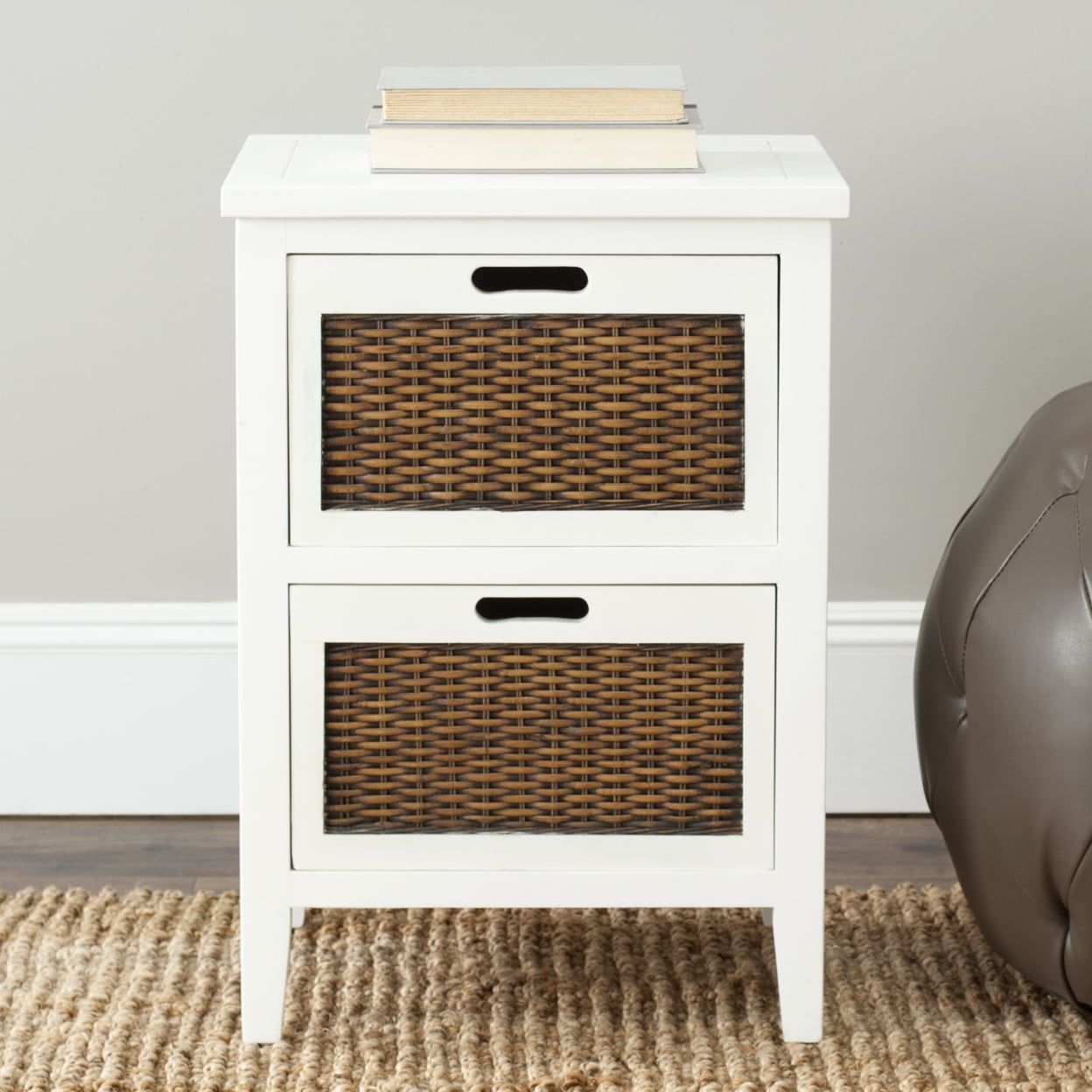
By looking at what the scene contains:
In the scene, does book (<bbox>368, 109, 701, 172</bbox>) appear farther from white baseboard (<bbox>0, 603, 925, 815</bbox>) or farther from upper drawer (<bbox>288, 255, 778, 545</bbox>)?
white baseboard (<bbox>0, 603, 925, 815</bbox>)

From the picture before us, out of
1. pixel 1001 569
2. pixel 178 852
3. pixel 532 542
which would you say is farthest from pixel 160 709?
pixel 1001 569

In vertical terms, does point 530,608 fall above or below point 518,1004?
above

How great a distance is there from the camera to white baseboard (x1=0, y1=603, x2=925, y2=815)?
172 centimetres

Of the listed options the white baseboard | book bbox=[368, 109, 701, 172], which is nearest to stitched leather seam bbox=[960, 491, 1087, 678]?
book bbox=[368, 109, 701, 172]

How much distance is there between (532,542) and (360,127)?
637mm

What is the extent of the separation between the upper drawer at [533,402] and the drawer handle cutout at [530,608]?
0.12 metres

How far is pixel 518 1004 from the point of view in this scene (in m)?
1.32

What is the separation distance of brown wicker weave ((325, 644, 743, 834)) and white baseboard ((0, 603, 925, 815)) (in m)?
0.54

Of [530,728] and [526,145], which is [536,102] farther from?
[530,728]

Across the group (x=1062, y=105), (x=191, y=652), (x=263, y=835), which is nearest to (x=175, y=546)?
(x=191, y=652)

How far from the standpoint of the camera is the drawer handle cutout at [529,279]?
→ 49.3 inches

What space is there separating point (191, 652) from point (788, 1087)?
2.75ft

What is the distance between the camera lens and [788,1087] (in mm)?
1181

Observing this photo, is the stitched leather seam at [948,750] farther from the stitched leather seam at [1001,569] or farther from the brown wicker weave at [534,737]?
the brown wicker weave at [534,737]
